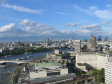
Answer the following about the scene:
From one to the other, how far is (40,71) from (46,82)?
101 cm

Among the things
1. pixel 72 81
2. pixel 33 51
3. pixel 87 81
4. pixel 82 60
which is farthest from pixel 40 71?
pixel 33 51

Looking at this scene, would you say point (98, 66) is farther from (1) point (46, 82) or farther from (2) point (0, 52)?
(2) point (0, 52)

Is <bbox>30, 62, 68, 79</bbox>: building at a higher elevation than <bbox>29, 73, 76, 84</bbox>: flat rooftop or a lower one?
higher

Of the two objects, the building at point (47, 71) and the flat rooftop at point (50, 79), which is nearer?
the flat rooftop at point (50, 79)

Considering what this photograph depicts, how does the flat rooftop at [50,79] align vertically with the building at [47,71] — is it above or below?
below

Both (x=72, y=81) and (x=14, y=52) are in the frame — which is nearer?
(x=72, y=81)

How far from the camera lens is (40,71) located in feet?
40.5

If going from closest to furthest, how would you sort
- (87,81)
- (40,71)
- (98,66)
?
(40,71), (87,81), (98,66)

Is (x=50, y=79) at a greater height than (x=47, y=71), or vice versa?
(x=47, y=71)

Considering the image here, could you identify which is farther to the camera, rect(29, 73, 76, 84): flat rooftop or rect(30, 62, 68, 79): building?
rect(30, 62, 68, 79): building

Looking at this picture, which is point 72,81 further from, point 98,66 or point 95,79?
point 98,66

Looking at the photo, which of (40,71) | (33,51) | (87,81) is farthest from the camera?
(33,51)

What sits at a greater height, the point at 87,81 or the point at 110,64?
the point at 110,64

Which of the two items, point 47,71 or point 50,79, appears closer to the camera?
point 50,79
